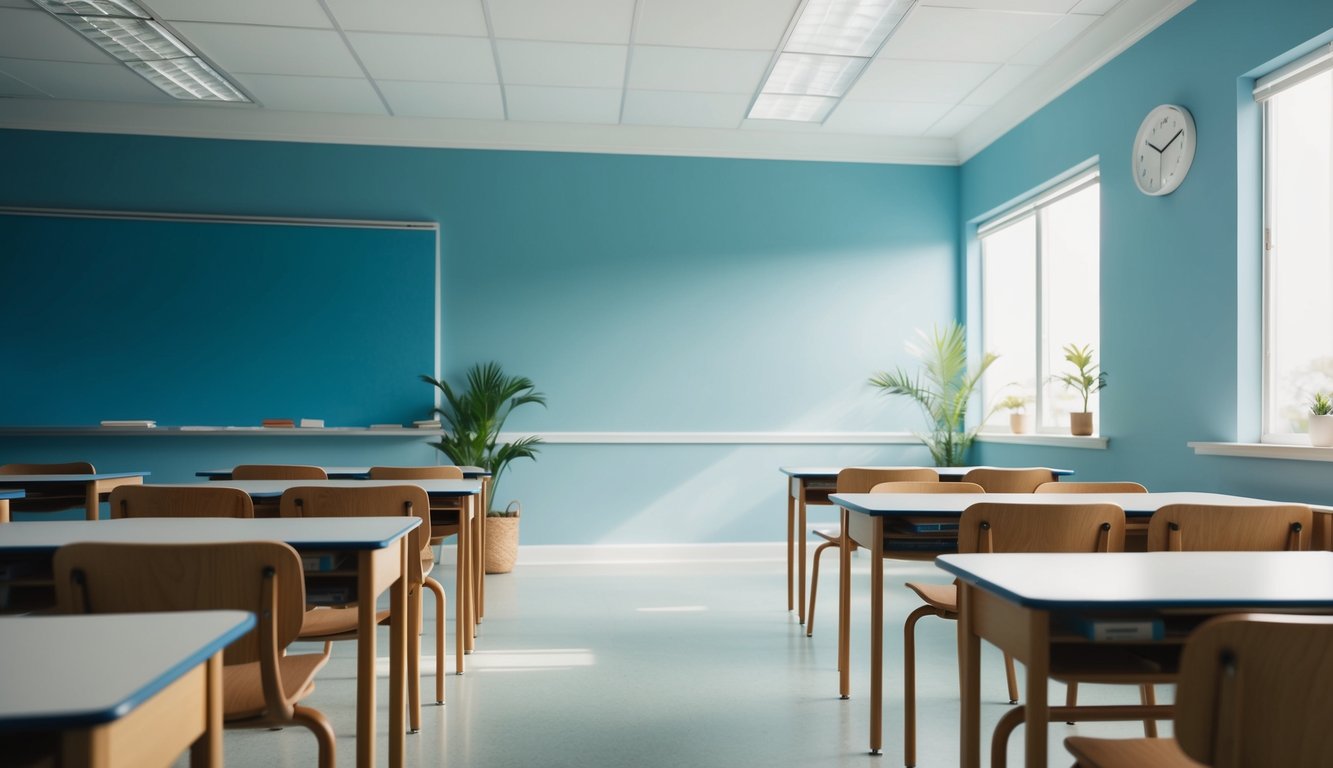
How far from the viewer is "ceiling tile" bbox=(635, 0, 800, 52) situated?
4453 millimetres

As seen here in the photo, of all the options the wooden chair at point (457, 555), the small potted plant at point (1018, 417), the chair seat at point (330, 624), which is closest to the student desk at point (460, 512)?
the wooden chair at point (457, 555)

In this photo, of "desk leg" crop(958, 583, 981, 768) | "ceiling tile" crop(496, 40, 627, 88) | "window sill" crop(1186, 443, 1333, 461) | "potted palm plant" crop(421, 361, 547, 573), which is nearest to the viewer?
"desk leg" crop(958, 583, 981, 768)

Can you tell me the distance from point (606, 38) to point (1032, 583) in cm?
414

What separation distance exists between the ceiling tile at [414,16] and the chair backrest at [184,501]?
2.77m

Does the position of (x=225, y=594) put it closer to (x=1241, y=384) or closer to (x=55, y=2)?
(x=1241, y=384)

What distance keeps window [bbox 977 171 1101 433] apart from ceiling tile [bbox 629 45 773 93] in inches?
80.8

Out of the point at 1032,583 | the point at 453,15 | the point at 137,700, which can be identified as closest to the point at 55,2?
the point at 453,15

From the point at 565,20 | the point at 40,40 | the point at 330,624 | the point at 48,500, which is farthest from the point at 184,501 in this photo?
the point at 40,40

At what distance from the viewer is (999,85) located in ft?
18.3

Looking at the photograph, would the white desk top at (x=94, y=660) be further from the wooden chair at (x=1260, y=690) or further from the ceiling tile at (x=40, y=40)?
the ceiling tile at (x=40, y=40)

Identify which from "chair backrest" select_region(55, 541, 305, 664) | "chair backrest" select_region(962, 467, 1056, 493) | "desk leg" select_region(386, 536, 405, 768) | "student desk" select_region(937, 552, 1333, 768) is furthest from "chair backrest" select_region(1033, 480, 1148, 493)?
"chair backrest" select_region(55, 541, 305, 664)

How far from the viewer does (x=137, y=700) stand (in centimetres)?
A: 90

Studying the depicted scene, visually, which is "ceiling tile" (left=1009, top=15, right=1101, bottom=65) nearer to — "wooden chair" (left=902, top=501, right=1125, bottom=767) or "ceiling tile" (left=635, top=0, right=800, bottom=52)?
"ceiling tile" (left=635, top=0, right=800, bottom=52)

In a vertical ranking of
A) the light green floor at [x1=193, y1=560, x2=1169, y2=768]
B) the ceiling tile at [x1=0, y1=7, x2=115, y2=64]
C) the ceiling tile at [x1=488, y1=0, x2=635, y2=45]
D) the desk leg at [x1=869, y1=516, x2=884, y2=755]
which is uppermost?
the ceiling tile at [x1=0, y1=7, x2=115, y2=64]
